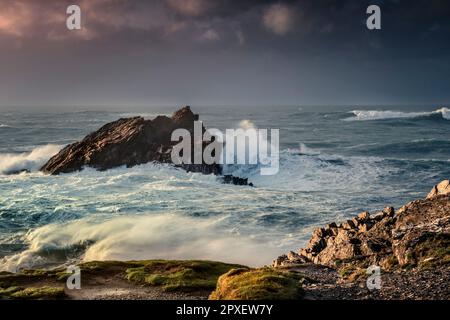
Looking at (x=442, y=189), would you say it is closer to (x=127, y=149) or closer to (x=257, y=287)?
(x=257, y=287)

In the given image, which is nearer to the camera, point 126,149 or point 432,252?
point 432,252

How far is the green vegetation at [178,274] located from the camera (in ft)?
86.2

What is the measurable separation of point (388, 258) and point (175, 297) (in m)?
12.2

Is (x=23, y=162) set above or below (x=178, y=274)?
above

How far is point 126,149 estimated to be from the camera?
2778 inches

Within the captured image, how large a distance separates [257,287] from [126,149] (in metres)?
55.5

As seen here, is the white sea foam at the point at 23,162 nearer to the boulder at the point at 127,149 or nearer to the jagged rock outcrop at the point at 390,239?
the boulder at the point at 127,149

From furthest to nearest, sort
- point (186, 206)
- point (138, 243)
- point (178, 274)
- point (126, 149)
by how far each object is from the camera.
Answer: point (126, 149)
point (186, 206)
point (138, 243)
point (178, 274)

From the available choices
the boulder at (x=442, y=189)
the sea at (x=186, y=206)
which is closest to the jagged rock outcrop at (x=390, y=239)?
the boulder at (x=442, y=189)

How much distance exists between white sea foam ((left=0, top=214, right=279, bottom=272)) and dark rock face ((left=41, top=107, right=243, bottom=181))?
76.8ft

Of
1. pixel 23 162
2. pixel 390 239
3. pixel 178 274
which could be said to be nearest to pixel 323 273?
pixel 390 239

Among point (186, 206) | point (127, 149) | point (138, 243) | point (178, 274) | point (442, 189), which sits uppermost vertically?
point (127, 149)

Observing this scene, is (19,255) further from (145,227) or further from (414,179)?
(414,179)

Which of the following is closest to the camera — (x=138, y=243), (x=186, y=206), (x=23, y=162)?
(x=138, y=243)
